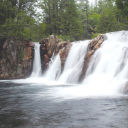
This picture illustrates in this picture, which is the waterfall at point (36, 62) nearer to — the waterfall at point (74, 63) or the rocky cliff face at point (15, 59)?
the rocky cliff face at point (15, 59)

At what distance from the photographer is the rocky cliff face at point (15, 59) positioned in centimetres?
2603

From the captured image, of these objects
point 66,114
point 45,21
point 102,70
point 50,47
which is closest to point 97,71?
point 102,70

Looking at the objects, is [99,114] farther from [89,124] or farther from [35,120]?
[35,120]

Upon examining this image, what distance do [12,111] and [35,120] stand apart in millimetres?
1791

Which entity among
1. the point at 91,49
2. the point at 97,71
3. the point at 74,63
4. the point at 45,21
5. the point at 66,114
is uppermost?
the point at 45,21

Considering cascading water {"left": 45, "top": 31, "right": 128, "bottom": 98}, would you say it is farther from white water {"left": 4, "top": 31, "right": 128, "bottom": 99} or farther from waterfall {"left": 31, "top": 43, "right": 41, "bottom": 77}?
waterfall {"left": 31, "top": 43, "right": 41, "bottom": 77}

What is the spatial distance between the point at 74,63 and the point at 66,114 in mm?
13953

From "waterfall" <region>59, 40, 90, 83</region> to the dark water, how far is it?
8944 mm

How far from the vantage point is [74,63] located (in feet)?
71.3

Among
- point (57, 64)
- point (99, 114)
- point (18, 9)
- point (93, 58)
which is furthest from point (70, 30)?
A: point (99, 114)

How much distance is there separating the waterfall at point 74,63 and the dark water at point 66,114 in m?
8.94

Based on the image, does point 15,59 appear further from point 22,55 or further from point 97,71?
point 97,71

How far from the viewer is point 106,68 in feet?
54.9

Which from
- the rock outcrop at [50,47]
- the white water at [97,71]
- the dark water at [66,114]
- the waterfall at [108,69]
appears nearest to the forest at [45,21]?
the rock outcrop at [50,47]
